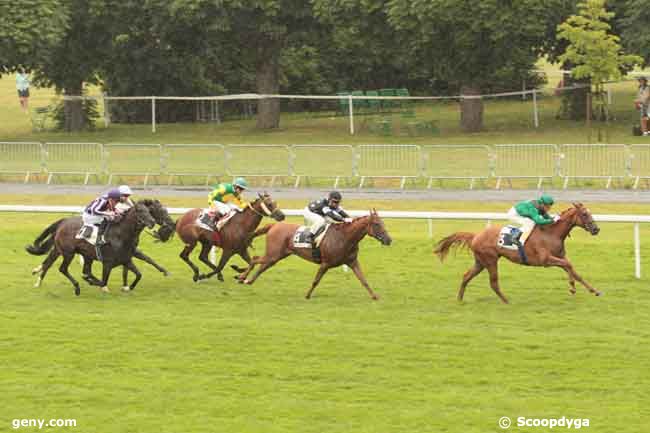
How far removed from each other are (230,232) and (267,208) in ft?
2.45

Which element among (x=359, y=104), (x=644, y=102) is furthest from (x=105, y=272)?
(x=359, y=104)

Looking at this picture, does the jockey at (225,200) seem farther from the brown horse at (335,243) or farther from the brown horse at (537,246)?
the brown horse at (537,246)

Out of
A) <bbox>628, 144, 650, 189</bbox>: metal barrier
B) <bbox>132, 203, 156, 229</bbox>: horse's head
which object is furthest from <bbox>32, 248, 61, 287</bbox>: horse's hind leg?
<bbox>628, 144, 650, 189</bbox>: metal barrier

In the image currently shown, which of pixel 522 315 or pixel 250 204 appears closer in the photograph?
pixel 522 315

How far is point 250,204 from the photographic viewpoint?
19.5 m

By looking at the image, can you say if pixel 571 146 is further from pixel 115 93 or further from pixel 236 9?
pixel 115 93

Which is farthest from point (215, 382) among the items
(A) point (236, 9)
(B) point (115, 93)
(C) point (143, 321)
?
(B) point (115, 93)

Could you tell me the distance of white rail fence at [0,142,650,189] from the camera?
29.7 metres

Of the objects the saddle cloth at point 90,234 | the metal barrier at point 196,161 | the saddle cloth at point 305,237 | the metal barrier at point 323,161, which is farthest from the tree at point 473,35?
the saddle cloth at point 90,234

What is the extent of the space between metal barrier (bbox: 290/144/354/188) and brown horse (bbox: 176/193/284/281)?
11268 mm

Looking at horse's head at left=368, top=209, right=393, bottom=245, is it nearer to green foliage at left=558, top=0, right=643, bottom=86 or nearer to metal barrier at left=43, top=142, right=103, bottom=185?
metal barrier at left=43, top=142, right=103, bottom=185

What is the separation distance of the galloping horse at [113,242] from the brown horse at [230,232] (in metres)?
1.20

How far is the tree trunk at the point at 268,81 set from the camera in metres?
44.8

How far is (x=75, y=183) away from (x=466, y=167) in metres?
9.03
